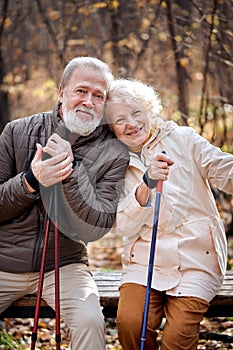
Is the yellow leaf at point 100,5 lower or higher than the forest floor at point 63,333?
higher

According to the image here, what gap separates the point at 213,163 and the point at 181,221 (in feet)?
1.13

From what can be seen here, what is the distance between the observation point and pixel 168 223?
361 centimetres

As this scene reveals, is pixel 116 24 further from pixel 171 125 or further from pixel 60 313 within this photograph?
pixel 60 313

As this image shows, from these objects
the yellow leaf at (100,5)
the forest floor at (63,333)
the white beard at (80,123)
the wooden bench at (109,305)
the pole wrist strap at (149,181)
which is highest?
the yellow leaf at (100,5)

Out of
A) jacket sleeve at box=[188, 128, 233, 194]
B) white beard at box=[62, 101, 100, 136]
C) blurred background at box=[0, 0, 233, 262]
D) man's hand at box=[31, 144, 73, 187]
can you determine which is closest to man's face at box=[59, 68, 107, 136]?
white beard at box=[62, 101, 100, 136]

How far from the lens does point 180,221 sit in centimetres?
362

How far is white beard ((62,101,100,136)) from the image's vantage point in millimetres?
3658

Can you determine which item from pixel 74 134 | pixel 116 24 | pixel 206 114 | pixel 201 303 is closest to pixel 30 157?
pixel 74 134

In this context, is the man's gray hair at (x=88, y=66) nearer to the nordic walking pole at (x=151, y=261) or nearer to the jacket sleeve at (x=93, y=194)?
the jacket sleeve at (x=93, y=194)

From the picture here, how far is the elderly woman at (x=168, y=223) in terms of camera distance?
139 inches

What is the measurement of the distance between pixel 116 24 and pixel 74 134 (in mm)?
3919

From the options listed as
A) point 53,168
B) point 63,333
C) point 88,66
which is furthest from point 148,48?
point 53,168

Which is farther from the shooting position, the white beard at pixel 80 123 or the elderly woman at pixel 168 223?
the white beard at pixel 80 123

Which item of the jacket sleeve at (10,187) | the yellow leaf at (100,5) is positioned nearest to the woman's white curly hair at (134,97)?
the jacket sleeve at (10,187)
